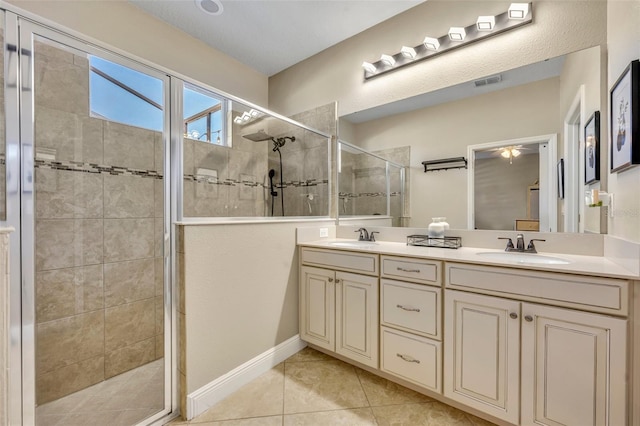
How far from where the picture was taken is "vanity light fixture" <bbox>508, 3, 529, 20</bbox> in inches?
64.5

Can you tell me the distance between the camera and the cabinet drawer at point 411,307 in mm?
1470

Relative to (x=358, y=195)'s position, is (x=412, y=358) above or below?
below

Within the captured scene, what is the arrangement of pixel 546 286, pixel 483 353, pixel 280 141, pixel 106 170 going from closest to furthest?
pixel 546 286, pixel 483 353, pixel 106 170, pixel 280 141

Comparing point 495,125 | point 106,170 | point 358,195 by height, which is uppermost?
point 495,125

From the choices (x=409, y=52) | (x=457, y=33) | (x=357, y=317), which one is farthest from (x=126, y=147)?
(x=457, y=33)

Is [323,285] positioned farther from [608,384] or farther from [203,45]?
[203,45]

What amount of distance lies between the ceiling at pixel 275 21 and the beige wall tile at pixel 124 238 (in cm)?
164

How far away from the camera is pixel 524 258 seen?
4.91 ft

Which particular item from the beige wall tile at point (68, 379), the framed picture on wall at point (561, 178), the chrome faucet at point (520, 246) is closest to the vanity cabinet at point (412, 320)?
the chrome faucet at point (520, 246)

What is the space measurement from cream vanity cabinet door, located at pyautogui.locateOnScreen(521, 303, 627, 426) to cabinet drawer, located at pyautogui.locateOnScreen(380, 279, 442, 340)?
0.39 m

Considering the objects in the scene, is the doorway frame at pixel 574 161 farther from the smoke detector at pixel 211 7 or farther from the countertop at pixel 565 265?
the smoke detector at pixel 211 7

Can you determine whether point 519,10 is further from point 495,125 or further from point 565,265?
point 565,265

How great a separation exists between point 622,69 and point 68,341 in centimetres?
314

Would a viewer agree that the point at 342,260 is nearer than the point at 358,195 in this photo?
Yes
